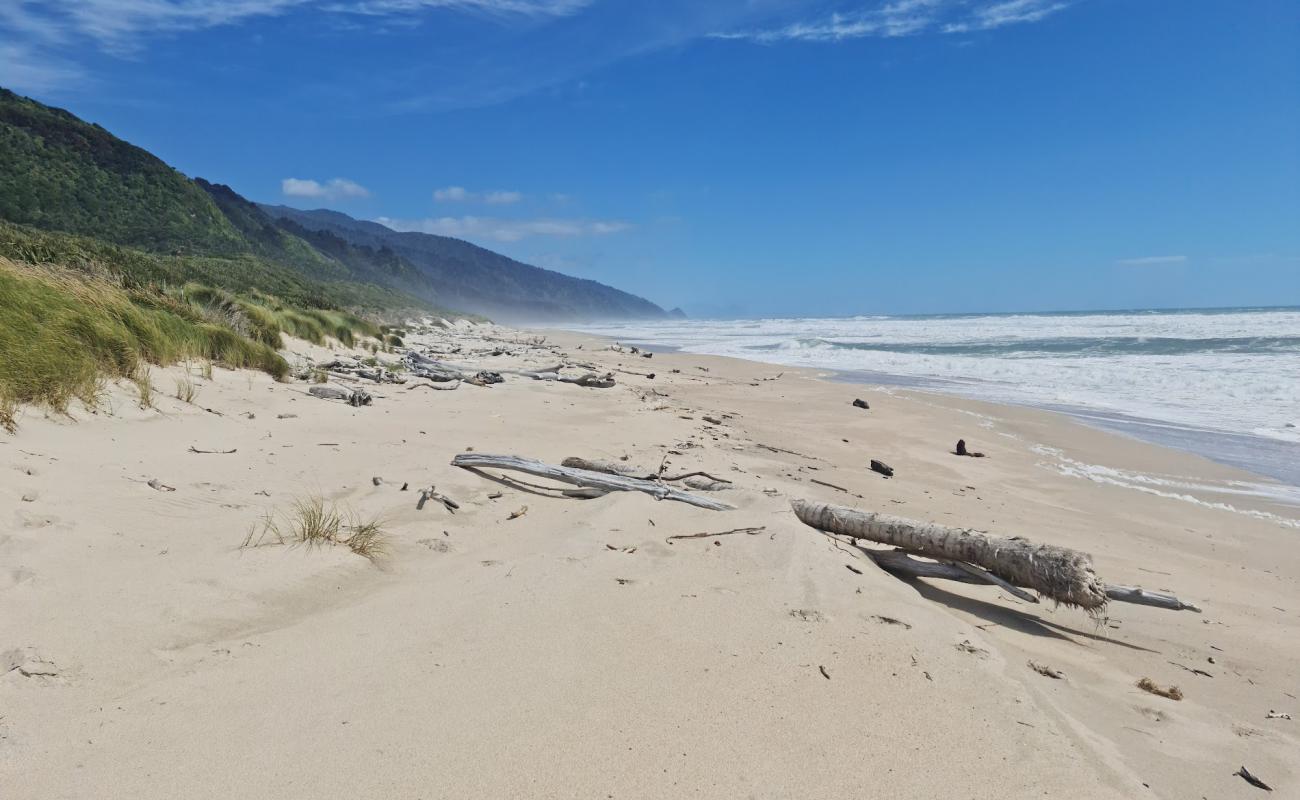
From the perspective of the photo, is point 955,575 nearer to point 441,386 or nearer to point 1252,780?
point 1252,780

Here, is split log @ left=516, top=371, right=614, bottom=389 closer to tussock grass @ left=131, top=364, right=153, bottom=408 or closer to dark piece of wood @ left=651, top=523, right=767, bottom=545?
tussock grass @ left=131, top=364, right=153, bottom=408

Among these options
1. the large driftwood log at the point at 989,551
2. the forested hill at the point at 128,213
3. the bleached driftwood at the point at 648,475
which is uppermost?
the forested hill at the point at 128,213

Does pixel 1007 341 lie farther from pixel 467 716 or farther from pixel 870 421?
pixel 467 716

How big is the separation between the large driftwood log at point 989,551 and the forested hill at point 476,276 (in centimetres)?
10759

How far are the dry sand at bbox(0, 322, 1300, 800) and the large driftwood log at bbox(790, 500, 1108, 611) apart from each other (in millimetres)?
244

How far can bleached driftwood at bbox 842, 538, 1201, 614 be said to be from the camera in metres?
3.63

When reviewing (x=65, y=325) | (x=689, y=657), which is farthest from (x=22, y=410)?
(x=689, y=657)

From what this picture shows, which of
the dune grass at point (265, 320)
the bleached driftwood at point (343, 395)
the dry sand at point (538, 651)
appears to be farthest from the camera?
the dune grass at point (265, 320)

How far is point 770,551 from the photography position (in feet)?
11.7

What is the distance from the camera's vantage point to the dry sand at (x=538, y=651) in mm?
1820

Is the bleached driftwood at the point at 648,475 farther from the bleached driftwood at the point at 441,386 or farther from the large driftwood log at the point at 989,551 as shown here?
the bleached driftwood at the point at 441,386

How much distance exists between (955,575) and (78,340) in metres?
6.42

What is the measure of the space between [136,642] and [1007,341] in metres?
34.6

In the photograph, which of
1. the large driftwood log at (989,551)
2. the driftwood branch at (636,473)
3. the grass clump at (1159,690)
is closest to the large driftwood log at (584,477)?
the driftwood branch at (636,473)
